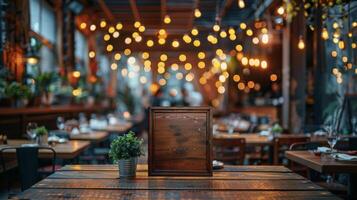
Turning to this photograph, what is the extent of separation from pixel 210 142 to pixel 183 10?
9855 mm

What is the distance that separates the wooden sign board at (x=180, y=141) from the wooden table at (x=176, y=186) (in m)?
0.08

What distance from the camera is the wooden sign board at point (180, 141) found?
2.88m

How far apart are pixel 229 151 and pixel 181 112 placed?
9.53ft

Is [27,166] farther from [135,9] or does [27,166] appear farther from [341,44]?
[135,9]

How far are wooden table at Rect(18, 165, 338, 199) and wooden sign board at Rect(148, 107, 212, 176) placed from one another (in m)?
0.08

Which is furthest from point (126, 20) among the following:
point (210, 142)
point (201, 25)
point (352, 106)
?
point (210, 142)

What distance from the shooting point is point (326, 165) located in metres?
3.52

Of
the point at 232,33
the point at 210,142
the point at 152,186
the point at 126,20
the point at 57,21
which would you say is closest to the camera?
the point at 152,186

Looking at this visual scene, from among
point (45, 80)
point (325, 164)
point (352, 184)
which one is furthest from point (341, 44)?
point (45, 80)

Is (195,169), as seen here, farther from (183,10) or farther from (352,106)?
(183,10)

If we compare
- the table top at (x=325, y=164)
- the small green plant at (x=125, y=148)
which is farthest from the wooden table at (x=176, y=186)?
the table top at (x=325, y=164)

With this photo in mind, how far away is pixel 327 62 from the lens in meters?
8.29

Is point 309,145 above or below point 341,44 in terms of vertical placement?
below

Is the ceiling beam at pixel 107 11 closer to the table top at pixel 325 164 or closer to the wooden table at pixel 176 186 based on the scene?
the table top at pixel 325 164
